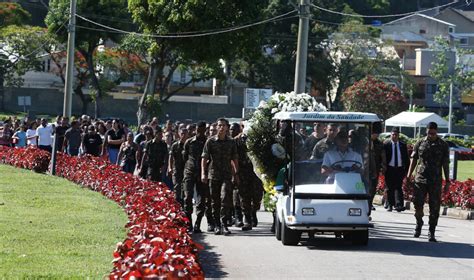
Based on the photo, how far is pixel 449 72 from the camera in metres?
92.6

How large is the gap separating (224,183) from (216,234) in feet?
3.01

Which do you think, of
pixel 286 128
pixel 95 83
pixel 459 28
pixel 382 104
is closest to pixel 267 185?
pixel 286 128

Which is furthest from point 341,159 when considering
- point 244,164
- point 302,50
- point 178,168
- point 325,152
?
point 302,50

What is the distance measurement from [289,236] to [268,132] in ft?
9.18

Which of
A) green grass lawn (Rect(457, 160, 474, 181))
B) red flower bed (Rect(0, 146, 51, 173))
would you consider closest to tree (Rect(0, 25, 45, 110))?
green grass lawn (Rect(457, 160, 474, 181))

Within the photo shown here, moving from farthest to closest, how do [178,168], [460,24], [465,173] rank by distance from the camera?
[460,24]
[465,173]
[178,168]

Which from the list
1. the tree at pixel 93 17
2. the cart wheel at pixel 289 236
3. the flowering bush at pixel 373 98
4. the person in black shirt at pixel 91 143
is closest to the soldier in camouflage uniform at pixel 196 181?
the cart wheel at pixel 289 236

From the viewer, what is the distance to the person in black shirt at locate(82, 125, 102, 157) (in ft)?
101

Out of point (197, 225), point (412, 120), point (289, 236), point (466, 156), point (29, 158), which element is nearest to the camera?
point (289, 236)

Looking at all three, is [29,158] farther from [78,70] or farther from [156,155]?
[78,70]

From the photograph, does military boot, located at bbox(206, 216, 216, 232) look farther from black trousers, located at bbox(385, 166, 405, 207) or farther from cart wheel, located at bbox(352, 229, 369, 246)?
black trousers, located at bbox(385, 166, 405, 207)

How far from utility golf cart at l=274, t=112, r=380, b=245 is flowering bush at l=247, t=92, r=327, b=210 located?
1.43m

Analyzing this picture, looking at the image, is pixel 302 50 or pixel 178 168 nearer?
pixel 178 168

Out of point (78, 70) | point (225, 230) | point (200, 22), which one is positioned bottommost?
point (225, 230)
